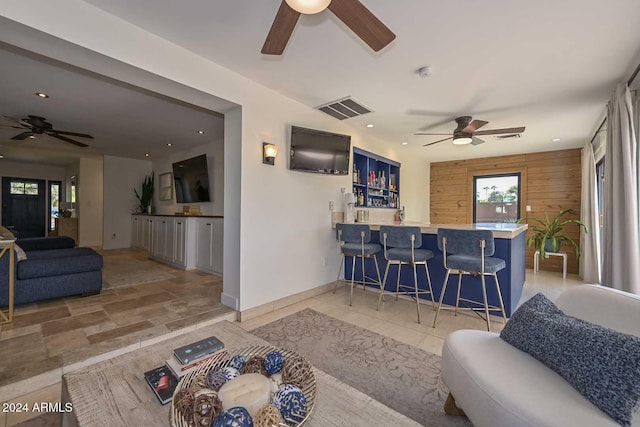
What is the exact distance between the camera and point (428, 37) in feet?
6.93

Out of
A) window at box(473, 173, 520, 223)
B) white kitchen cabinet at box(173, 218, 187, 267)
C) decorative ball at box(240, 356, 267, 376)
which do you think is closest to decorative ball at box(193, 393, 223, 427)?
decorative ball at box(240, 356, 267, 376)

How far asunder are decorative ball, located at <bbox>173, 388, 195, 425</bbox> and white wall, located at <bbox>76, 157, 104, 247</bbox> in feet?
25.4

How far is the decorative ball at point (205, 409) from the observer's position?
84cm

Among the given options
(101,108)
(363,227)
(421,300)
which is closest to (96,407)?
(363,227)

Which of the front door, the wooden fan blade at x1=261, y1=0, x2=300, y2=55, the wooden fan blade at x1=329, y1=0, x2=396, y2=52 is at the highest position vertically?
the wooden fan blade at x1=261, y1=0, x2=300, y2=55

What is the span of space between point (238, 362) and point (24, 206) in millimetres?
10535

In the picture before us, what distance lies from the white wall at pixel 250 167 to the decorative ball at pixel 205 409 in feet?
6.45

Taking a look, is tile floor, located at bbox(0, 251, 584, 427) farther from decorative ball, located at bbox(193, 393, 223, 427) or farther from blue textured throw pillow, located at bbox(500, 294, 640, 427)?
decorative ball, located at bbox(193, 393, 223, 427)

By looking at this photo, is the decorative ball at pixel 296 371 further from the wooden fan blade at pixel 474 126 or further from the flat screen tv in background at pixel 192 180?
the flat screen tv in background at pixel 192 180

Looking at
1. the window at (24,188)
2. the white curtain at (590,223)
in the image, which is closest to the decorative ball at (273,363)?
the white curtain at (590,223)

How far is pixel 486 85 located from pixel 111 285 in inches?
204

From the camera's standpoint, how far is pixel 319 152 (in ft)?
11.6

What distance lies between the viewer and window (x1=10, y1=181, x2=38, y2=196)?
7.68m

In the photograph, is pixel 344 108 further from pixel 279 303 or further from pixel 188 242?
pixel 188 242
